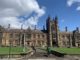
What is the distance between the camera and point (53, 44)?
348ft

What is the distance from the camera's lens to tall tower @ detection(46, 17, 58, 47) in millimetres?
106125

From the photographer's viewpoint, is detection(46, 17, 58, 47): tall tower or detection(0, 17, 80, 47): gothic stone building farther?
detection(46, 17, 58, 47): tall tower

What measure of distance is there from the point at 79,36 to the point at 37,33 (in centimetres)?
2586

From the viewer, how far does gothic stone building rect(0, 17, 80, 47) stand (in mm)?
103375

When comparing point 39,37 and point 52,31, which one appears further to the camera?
point 52,31

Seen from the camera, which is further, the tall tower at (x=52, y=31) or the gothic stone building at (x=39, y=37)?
the tall tower at (x=52, y=31)

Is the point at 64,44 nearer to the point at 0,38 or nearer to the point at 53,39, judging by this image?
the point at 53,39

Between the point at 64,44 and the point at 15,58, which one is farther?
the point at 64,44

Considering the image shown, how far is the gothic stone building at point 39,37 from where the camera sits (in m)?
103

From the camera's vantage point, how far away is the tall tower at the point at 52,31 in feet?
348

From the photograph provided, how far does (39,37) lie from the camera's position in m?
108

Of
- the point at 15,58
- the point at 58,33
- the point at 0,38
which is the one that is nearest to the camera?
the point at 15,58

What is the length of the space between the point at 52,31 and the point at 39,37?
25.7 ft

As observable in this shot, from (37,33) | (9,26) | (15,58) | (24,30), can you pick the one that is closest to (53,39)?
(37,33)
